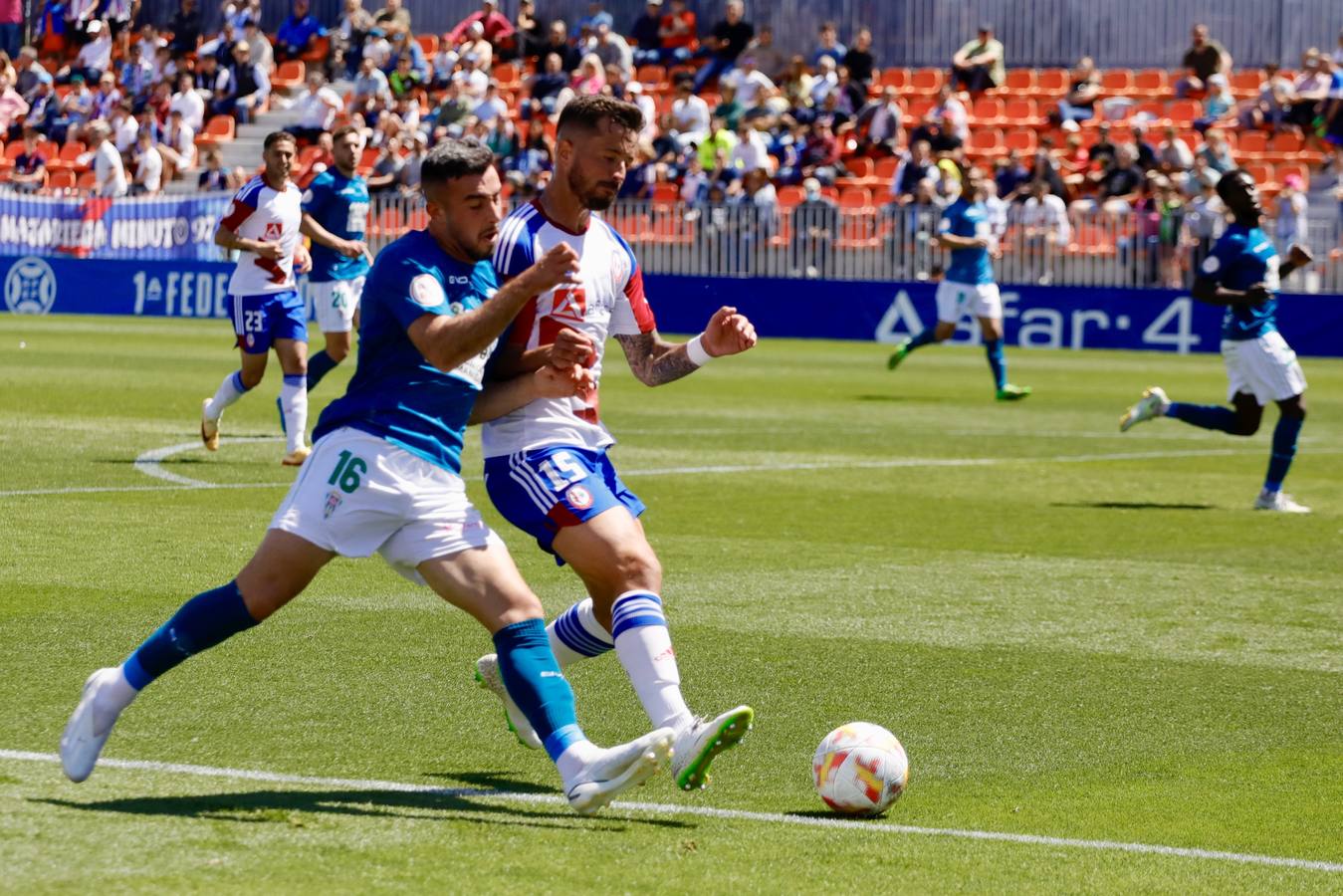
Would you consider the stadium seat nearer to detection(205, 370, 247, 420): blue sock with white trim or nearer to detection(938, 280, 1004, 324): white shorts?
detection(938, 280, 1004, 324): white shorts

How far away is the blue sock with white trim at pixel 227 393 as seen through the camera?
14.9 meters

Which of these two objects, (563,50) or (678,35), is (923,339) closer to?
(563,50)

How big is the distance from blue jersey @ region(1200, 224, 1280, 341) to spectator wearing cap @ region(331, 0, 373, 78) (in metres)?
Result: 29.4

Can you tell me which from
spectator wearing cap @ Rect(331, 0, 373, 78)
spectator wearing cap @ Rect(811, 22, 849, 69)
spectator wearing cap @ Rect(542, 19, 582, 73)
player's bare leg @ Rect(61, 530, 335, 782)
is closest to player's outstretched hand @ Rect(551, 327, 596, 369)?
player's bare leg @ Rect(61, 530, 335, 782)

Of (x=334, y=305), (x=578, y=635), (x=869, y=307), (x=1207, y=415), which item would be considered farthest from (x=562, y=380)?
(x=869, y=307)

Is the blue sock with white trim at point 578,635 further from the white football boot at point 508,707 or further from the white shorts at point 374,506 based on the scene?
the white shorts at point 374,506

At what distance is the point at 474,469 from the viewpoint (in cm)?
1511

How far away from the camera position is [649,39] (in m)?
39.8

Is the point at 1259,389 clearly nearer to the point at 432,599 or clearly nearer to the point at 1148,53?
the point at 432,599

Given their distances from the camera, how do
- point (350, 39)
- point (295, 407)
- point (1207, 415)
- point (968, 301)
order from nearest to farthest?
point (1207, 415) < point (295, 407) < point (968, 301) < point (350, 39)

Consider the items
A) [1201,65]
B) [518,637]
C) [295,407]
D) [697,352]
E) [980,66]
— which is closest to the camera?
[518,637]

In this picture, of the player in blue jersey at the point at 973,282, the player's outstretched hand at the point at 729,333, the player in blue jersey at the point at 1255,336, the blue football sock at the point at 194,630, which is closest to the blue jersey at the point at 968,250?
the player in blue jersey at the point at 973,282

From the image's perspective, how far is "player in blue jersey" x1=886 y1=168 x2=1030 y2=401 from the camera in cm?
2262

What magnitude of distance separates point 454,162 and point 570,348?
0.62m
